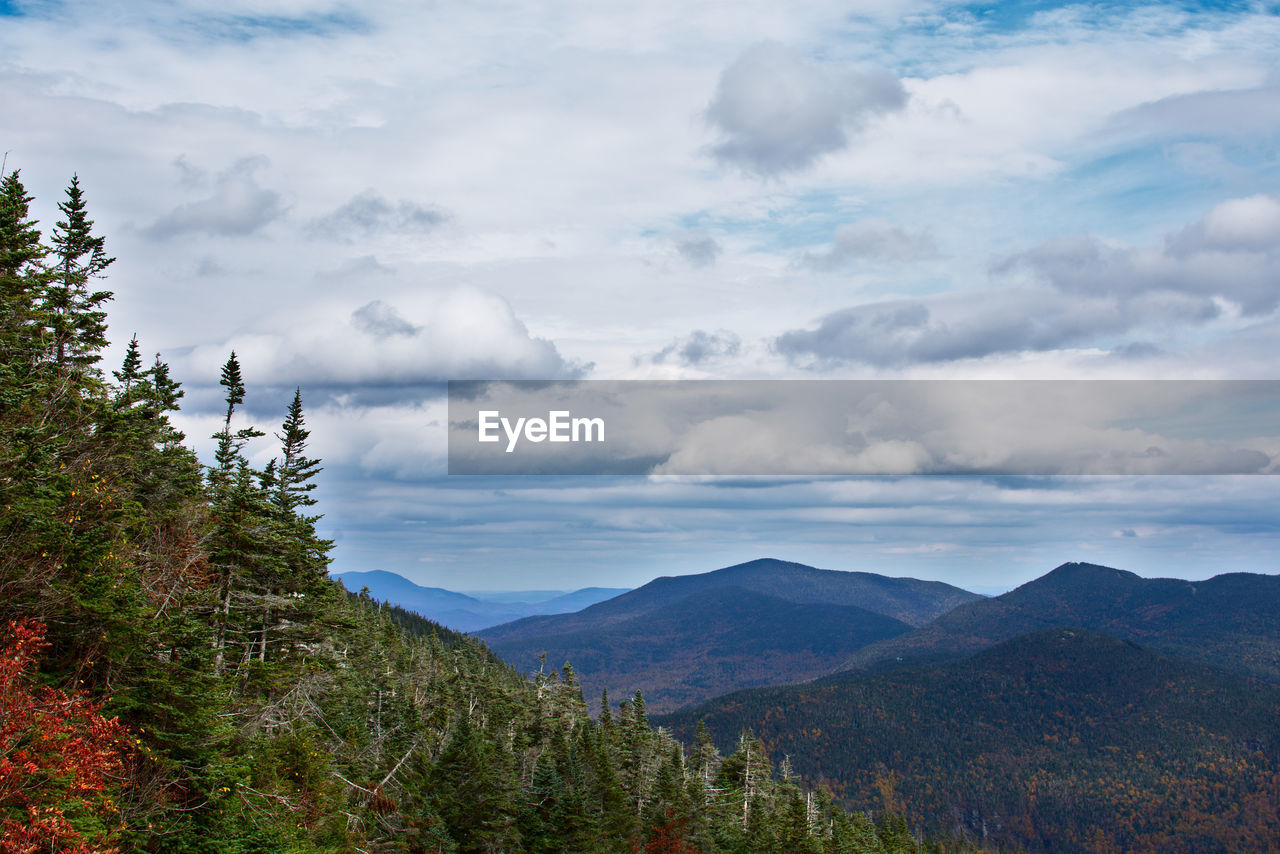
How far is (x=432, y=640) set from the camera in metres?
121

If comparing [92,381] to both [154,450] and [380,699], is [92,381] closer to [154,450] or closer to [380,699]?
[154,450]

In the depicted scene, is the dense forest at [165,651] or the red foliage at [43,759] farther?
the dense forest at [165,651]

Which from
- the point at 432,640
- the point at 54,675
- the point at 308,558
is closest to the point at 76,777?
the point at 54,675

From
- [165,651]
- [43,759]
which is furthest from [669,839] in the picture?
[43,759]

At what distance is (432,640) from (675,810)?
69098 millimetres

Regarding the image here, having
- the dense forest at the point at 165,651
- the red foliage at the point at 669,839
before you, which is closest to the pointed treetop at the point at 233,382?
the dense forest at the point at 165,651

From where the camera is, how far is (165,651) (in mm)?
25844

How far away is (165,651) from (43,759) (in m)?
7.77

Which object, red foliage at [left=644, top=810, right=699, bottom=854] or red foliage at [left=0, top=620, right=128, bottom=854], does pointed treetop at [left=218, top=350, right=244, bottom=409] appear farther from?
red foliage at [left=644, top=810, right=699, bottom=854]

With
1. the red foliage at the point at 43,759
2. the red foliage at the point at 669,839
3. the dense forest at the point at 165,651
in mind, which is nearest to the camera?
the red foliage at the point at 43,759

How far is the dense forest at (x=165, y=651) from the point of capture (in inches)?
815

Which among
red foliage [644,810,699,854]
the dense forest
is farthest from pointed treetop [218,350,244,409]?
red foliage [644,810,699,854]

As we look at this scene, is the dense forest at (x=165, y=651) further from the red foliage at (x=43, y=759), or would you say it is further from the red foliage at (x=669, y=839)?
the red foliage at (x=669, y=839)

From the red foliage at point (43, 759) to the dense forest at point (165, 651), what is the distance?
7 cm
